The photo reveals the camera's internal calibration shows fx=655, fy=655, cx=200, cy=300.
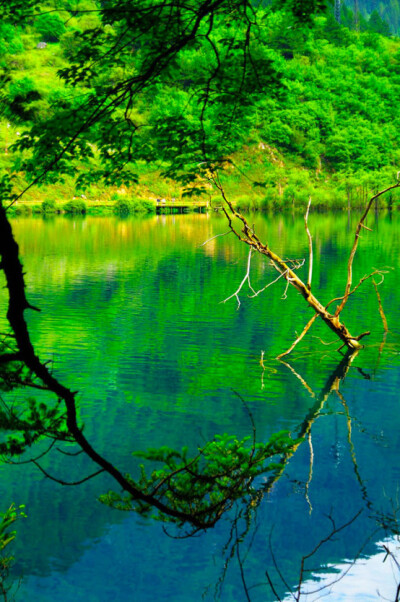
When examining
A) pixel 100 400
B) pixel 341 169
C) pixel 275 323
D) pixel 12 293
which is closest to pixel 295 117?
pixel 341 169

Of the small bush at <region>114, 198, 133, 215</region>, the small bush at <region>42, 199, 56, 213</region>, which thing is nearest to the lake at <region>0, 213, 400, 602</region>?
the small bush at <region>42, 199, 56, 213</region>

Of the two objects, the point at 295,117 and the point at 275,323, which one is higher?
the point at 295,117

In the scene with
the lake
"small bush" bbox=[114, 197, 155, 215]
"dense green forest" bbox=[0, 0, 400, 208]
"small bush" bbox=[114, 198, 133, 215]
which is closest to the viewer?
the lake

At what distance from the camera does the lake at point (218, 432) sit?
8.25m

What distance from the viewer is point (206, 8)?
5.87 m

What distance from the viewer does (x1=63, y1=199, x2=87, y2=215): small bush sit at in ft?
306

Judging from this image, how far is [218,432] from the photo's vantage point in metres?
12.6

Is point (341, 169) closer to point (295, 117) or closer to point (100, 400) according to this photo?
point (295, 117)

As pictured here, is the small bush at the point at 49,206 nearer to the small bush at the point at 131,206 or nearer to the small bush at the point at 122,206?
the small bush at the point at 122,206

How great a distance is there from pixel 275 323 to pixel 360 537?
45.4 feet

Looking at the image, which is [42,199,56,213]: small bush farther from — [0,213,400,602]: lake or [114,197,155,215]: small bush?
[0,213,400,602]: lake

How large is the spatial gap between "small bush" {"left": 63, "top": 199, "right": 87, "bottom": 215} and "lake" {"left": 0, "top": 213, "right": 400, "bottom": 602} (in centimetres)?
6439

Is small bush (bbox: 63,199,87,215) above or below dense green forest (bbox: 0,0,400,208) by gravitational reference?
below

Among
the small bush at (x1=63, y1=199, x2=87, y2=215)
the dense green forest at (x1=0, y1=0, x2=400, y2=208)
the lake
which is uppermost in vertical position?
the dense green forest at (x1=0, y1=0, x2=400, y2=208)
